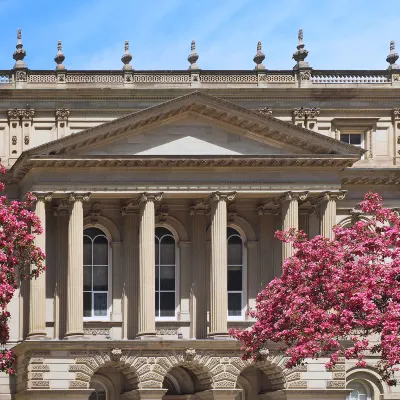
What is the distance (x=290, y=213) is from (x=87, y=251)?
10.4 m

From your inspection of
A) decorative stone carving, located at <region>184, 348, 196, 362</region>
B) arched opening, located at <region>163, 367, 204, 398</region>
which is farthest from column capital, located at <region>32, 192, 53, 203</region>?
arched opening, located at <region>163, 367, 204, 398</region>

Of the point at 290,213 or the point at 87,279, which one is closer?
the point at 290,213

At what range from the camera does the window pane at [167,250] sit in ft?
245

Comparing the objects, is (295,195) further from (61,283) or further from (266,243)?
(61,283)

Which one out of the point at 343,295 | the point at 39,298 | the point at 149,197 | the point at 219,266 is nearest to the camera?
the point at 343,295

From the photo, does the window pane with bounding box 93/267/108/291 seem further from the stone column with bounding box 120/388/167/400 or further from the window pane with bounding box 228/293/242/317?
the stone column with bounding box 120/388/167/400

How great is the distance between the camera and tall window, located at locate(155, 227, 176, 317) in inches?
2918

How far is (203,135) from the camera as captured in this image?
237ft

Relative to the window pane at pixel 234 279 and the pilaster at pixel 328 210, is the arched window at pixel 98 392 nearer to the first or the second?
the window pane at pixel 234 279

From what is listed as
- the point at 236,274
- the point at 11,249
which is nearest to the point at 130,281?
the point at 236,274

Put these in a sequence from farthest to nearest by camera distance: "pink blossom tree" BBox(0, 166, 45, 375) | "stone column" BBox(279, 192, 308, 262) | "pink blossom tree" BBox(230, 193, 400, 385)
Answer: "stone column" BBox(279, 192, 308, 262)
"pink blossom tree" BBox(0, 166, 45, 375)
"pink blossom tree" BBox(230, 193, 400, 385)

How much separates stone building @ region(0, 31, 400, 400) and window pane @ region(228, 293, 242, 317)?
0.08m

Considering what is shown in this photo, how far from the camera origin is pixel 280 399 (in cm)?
7162

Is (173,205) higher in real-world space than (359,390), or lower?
higher
